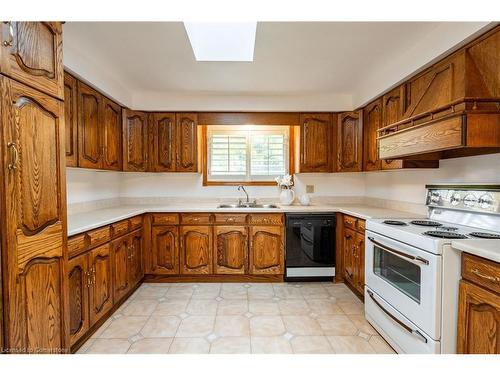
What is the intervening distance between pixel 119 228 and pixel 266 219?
155 cm

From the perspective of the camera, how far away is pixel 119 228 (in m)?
2.42

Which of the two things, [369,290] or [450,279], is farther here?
[369,290]

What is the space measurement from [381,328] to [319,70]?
7.73 ft

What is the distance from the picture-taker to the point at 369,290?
2145 mm

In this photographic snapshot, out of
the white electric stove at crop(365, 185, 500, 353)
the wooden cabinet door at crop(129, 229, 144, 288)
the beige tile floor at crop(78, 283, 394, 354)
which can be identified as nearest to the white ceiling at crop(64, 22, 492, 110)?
the white electric stove at crop(365, 185, 500, 353)

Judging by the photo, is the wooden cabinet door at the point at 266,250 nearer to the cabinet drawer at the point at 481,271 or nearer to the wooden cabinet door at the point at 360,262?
the wooden cabinet door at the point at 360,262

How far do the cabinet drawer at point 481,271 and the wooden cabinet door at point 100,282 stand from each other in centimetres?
240

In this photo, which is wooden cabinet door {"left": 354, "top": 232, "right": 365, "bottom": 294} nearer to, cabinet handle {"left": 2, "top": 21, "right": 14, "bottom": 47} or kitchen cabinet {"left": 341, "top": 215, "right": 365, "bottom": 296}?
kitchen cabinet {"left": 341, "top": 215, "right": 365, "bottom": 296}

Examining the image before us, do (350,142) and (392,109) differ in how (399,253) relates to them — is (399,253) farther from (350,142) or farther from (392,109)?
(350,142)

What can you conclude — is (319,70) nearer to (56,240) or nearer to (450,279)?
(450,279)

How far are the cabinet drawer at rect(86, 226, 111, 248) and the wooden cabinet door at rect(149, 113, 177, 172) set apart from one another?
1218 millimetres

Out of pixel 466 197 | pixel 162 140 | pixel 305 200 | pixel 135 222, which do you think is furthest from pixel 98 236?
pixel 466 197

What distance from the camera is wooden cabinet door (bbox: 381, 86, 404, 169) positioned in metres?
2.33
